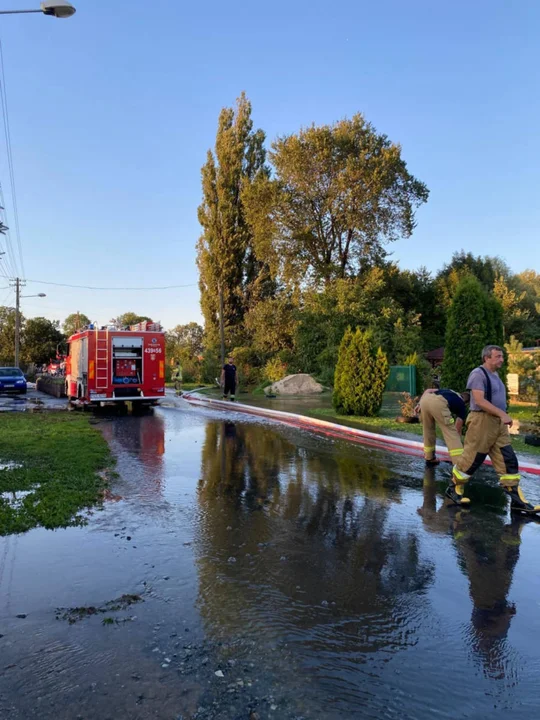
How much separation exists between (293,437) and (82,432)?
4849 millimetres

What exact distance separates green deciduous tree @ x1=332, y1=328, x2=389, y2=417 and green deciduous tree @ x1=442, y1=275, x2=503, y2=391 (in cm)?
299

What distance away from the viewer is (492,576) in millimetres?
4520

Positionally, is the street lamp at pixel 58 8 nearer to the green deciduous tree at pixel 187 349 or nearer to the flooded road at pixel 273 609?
the flooded road at pixel 273 609

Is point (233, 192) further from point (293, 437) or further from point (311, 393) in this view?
point (293, 437)

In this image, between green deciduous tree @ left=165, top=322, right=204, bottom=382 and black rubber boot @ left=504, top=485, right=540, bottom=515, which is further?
green deciduous tree @ left=165, top=322, right=204, bottom=382

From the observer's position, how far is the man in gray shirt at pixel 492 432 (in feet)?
21.1

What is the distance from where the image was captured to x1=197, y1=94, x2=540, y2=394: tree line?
33.5 meters

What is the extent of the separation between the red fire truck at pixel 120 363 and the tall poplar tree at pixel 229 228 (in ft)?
69.8

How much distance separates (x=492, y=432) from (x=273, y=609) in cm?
381

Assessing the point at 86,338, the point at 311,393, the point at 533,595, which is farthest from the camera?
the point at 311,393

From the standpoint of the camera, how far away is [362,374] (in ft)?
54.7

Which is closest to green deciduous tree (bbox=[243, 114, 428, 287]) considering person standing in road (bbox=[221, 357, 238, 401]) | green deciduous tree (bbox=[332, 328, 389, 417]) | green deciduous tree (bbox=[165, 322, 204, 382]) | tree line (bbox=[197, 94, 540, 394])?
tree line (bbox=[197, 94, 540, 394])

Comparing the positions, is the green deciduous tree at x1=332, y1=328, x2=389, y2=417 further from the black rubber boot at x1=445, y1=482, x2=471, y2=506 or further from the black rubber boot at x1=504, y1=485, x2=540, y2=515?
the black rubber boot at x1=504, y1=485, x2=540, y2=515

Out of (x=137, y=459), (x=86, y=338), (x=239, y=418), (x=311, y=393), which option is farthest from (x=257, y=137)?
(x=137, y=459)
